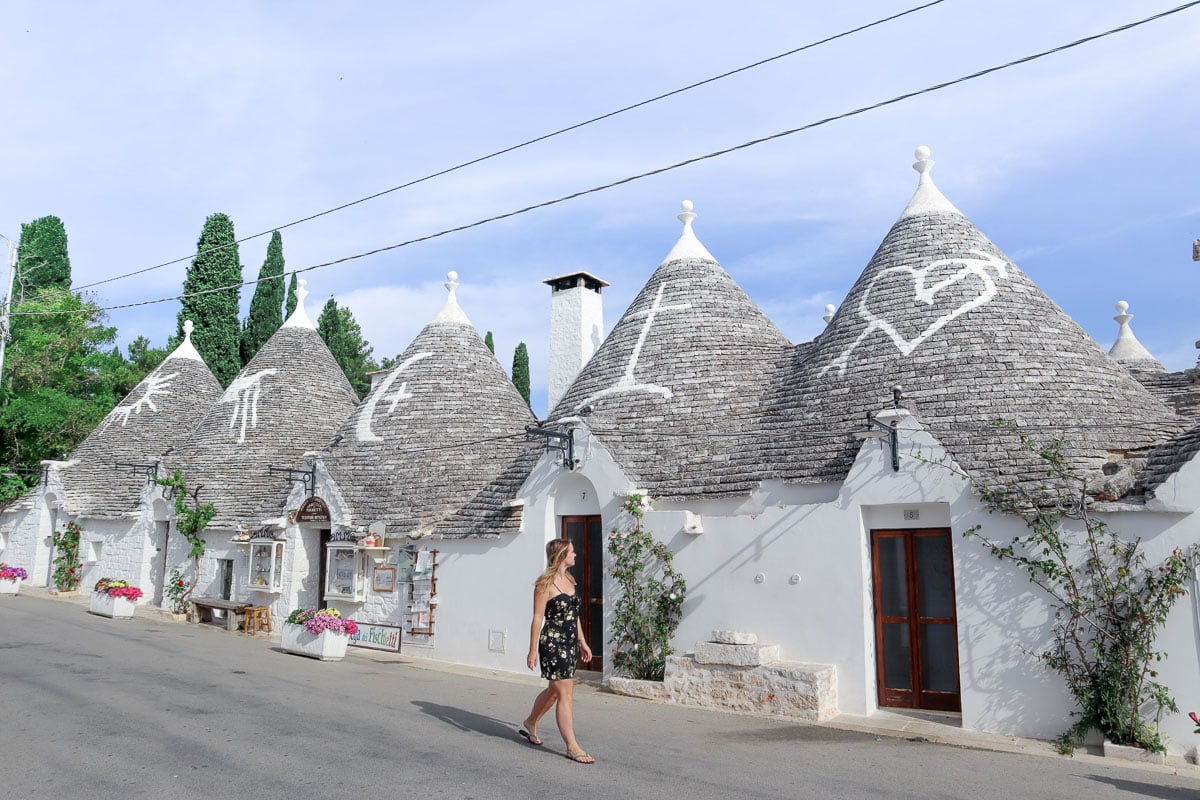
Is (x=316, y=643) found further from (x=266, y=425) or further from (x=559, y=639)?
(x=266, y=425)

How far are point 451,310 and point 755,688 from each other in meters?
12.9

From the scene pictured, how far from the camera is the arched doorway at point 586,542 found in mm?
12102

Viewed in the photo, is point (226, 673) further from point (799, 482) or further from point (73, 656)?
point (799, 482)

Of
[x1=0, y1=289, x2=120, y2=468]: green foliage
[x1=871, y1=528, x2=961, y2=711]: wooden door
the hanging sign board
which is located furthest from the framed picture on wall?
[x1=0, y1=289, x2=120, y2=468]: green foliage

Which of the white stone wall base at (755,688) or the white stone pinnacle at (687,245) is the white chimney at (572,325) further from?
the white stone wall base at (755,688)

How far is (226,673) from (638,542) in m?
5.46

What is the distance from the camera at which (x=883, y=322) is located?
1132 cm

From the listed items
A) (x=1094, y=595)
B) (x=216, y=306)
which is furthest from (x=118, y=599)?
(x=216, y=306)

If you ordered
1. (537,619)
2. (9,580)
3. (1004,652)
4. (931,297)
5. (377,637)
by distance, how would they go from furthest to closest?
1. (9,580)
2. (377,637)
3. (931,297)
4. (1004,652)
5. (537,619)

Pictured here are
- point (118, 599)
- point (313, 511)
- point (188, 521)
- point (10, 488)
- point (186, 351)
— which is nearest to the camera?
point (313, 511)

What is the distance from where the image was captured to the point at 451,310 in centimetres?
1970

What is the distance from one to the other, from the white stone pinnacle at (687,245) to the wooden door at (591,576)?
220 inches

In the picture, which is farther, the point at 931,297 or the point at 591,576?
the point at 591,576

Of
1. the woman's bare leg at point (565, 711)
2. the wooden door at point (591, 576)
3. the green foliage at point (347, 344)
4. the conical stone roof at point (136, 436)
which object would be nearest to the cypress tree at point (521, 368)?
the green foliage at point (347, 344)
